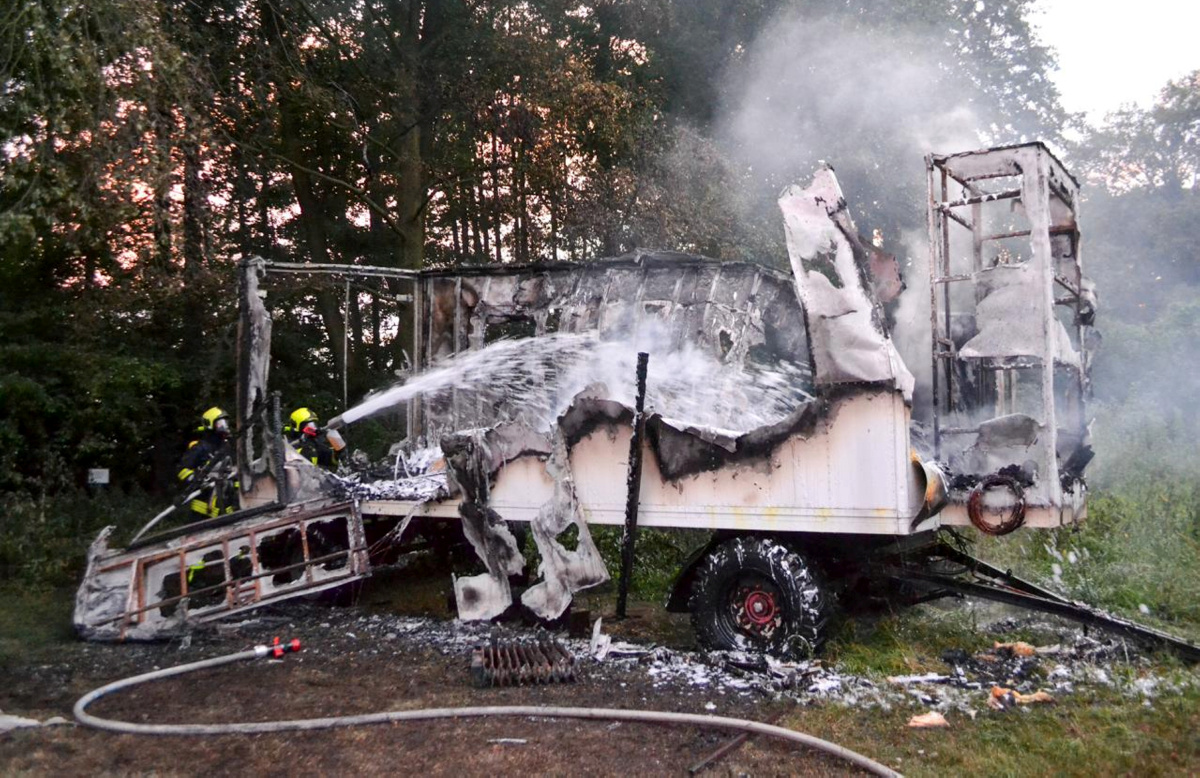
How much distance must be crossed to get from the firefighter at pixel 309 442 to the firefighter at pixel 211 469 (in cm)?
64

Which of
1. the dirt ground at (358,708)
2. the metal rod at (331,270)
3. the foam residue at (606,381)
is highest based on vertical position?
the metal rod at (331,270)

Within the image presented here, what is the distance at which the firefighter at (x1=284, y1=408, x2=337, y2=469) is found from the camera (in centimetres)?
883

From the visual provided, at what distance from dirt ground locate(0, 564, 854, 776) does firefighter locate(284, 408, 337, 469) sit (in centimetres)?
164

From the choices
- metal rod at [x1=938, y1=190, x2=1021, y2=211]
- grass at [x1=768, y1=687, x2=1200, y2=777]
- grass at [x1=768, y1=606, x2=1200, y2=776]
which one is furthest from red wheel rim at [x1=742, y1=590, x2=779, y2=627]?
metal rod at [x1=938, y1=190, x2=1021, y2=211]

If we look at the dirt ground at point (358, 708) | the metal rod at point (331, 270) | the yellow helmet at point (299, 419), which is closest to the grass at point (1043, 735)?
the dirt ground at point (358, 708)

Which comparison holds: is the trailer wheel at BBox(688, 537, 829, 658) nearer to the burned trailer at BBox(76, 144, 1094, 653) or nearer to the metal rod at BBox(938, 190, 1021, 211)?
the burned trailer at BBox(76, 144, 1094, 653)

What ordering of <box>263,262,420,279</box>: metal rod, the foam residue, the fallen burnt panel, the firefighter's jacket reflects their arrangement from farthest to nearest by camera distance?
<box>263,262,420,279</box>: metal rod, the firefighter's jacket, the foam residue, the fallen burnt panel

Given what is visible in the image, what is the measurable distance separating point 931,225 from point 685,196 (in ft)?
22.6

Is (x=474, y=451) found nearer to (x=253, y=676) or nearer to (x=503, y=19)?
(x=253, y=676)

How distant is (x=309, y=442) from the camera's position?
8836 mm

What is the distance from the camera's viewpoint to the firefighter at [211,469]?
28.3 feet

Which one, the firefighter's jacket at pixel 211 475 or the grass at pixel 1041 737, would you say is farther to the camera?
the firefighter's jacket at pixel 211 475

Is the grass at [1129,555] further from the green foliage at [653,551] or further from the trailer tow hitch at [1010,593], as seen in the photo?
the green foliage at [653,551]

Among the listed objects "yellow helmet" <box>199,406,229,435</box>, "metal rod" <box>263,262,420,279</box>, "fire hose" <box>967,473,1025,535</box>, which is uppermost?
"metal rod" <box>263,262,420,279</box>
